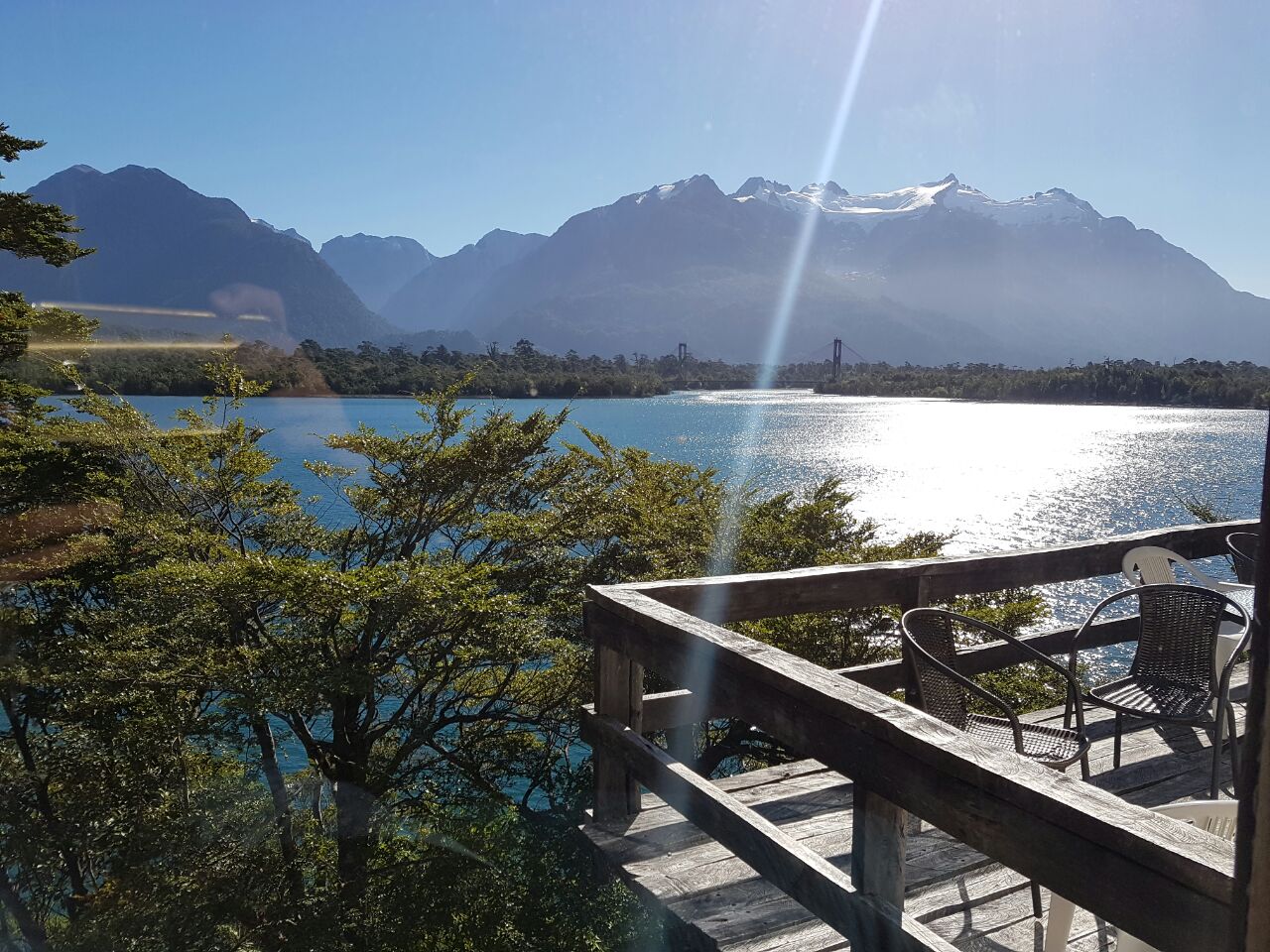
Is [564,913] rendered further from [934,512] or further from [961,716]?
[934,512]

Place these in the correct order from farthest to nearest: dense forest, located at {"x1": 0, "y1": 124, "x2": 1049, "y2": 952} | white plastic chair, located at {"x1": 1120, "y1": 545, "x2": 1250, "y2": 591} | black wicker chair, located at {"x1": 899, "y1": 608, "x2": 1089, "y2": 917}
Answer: dense forest, located at {"x1": 0, "y1": 124, "x2": 1049, "y2": 952}
white plastic chair, located at {"x1": 1120, "y1": 545, "x2": 1250, "y2": 591}
black wicker chair, located at {"x1": 899, "y1": 608, "x2": 1089, "y2": 917}

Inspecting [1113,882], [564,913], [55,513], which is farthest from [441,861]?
[1113,882]

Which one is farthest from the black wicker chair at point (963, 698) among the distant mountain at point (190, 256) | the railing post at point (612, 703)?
the distant mountain at point (190, 256)

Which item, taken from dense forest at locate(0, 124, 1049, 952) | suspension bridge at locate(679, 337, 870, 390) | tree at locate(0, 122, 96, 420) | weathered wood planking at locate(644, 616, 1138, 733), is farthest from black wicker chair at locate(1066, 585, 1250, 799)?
suspension bridge at locate(679, 337, 870, 390)

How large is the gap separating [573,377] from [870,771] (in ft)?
244

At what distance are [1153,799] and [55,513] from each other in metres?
11.3

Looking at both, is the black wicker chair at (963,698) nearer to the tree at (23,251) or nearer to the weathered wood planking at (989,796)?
the weathered wood planking at (989,796)

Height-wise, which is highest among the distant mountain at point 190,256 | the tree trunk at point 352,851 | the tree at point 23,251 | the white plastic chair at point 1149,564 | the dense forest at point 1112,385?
the distant mountain at point 190,256

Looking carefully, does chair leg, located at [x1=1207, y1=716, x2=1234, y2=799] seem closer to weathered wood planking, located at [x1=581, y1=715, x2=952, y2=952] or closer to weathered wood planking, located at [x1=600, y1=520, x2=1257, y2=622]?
weathered wood planking, located at [x1=600, y1=520, x2=1257, y2=622]

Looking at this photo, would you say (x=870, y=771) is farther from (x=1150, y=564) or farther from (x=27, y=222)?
(x=27, y=222)

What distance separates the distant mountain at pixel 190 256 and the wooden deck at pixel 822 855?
305 feet

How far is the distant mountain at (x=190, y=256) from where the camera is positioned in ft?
355

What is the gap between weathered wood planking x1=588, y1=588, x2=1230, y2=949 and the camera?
3.97 feet

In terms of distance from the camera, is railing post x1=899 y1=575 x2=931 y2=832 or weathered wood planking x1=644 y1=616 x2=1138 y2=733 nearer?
railing post x1=899 y1=575 x2=931 y2=832
